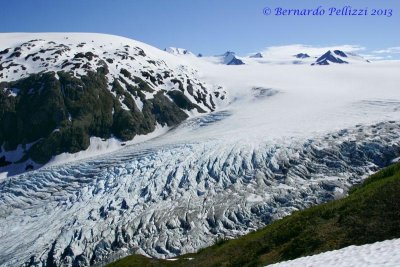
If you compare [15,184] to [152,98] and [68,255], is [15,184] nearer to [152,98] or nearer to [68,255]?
[68,255]

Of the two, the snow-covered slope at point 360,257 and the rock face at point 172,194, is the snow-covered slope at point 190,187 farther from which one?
the snow-covered slope at point 360,257

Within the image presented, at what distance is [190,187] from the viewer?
6725cm

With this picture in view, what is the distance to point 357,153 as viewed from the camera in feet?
228

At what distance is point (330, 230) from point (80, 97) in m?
113

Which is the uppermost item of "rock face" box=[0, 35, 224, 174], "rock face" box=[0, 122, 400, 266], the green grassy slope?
"rock face" box=[0, 35, 224, 174]

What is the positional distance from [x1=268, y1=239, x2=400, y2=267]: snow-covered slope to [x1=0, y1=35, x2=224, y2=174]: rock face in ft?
318

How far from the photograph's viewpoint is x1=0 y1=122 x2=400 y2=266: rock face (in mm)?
56969

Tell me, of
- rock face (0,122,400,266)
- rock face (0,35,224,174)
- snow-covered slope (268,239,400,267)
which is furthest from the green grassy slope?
rock face (0,35,224,174)

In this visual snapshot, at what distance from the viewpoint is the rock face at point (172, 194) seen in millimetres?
56969

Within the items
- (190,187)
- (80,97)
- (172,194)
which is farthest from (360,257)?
(80,97)

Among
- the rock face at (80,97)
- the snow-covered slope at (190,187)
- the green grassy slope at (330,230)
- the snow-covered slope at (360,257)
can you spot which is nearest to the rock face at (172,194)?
the snow-covered slope at (190,187)

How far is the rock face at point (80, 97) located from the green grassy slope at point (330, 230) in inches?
3567

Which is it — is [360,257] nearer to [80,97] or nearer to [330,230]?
[330,230]

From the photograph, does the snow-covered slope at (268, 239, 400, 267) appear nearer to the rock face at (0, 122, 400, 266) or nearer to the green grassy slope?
the green grassy slope
